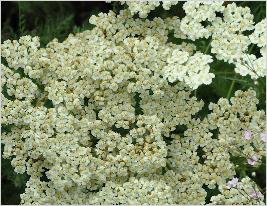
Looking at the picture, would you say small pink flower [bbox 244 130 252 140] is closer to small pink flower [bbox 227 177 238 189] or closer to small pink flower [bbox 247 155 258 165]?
small pink flower [bbox 247 155 258 165]

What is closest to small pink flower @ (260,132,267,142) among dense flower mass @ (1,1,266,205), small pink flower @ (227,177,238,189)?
dense flower mass @ (1,1,266,205)

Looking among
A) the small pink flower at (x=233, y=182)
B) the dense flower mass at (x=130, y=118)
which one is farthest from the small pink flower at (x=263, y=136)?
the small pink flower at (x=233, y=182)

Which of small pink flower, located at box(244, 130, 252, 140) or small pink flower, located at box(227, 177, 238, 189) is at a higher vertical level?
small pink flower, located at box(244, 130, 252, 140)

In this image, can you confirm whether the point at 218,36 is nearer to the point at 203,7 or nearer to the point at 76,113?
the point at 203,7

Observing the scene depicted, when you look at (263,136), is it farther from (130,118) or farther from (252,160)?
(130,118)

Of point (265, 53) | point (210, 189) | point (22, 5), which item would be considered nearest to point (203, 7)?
point (265, 53)

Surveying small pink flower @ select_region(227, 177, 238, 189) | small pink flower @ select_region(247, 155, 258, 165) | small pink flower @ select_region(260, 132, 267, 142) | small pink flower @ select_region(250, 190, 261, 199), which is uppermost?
small pink flower @ select_region(260, 132, 267, 142)

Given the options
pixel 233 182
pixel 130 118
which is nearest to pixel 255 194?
pixel 233 182

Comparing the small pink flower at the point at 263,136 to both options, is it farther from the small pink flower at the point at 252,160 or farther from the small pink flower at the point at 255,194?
the small pink flower at the point at 255,194
